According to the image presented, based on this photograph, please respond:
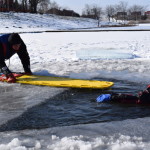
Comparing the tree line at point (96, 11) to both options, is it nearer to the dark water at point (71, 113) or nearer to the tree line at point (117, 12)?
the tree line at point (117, 12)

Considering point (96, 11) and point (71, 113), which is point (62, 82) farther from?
point (96, 11)

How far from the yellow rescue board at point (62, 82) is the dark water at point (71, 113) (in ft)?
1.28

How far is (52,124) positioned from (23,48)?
11.6 ft

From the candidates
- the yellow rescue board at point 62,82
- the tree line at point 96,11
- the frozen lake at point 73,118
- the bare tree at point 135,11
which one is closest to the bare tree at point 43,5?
the tree line at point 96,11

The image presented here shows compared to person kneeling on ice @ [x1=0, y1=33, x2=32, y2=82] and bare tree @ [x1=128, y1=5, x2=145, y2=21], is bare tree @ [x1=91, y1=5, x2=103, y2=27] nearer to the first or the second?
bare tree @ [x1=128, y1=5, x2=145, y2=21]

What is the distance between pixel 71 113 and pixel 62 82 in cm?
170

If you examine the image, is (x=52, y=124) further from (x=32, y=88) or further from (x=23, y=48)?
(x=23, y=48)

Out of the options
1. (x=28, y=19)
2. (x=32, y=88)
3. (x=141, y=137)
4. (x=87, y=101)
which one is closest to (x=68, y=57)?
(x=32, y=88)

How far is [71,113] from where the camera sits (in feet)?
13.6

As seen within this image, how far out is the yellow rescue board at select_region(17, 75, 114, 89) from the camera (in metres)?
5.44

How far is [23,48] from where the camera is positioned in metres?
6.87

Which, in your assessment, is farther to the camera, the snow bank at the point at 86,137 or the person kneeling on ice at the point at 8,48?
the person kneeling on ice at the point at 8,48

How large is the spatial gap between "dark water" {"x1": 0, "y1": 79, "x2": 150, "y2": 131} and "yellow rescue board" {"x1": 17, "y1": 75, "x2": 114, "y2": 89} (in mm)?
391

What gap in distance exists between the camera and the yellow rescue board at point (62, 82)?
5438mm
